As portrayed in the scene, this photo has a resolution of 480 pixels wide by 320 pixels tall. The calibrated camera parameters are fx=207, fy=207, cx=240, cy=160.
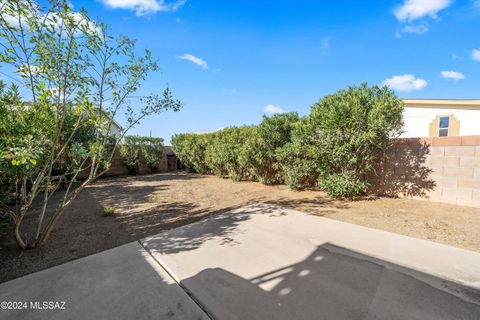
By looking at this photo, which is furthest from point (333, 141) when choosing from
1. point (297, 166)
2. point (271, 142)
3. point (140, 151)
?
point (140, 151)

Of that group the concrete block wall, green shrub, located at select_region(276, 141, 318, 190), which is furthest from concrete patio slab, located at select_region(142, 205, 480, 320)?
green shrub, located at select_region(276, 141, 318, 190)

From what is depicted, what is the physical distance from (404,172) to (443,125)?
27.7 feet

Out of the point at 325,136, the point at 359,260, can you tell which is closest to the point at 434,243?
the point at 359,260

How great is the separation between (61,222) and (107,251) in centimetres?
244

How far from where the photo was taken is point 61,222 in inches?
189

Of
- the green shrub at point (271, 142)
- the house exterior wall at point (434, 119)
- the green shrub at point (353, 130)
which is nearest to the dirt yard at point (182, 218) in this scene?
the green shrub at point (353, 130)

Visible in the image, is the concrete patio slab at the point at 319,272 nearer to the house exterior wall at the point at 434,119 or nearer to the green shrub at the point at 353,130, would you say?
the green shrub at the point at 353,130

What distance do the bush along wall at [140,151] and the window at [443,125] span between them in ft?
57.5

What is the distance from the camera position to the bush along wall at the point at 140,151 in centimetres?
1434

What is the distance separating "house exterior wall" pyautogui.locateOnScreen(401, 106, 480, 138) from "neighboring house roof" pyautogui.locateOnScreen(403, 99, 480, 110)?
0.13 meters

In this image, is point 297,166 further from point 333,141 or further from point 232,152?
point 232,152

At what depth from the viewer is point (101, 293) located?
2291mm

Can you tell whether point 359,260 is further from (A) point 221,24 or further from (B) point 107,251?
→ (A) point 221,24

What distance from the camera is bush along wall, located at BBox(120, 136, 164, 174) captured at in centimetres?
1434
